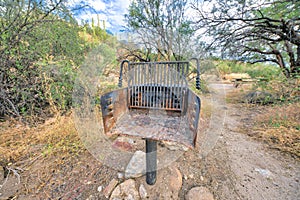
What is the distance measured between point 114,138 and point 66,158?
0.64 metres

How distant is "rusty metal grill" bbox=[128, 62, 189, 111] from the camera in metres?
1.07

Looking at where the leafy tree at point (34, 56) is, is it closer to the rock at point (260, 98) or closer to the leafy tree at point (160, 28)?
the leafy tree at point (160, 28)

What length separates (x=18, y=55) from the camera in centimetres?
173

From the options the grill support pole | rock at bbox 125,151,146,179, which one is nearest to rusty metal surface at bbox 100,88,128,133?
the grill support pole

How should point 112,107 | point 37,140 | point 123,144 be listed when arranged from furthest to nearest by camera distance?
point 123,144, point 37,140, point 112,107

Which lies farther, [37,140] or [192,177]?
[37,140]

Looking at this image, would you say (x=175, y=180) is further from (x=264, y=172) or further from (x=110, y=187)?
(x=264, y=172)

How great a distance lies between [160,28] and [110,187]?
12.5ft

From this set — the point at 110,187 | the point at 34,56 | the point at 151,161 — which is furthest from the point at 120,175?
the point at 34,56

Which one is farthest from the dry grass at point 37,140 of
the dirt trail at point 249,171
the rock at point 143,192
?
the dirt trail at point 249,171

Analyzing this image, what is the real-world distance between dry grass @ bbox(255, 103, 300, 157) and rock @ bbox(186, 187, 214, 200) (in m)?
1.31

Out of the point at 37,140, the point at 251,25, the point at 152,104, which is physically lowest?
the point at 37,140

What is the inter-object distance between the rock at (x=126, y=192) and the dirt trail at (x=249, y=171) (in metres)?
0.67

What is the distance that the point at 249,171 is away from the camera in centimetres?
124
